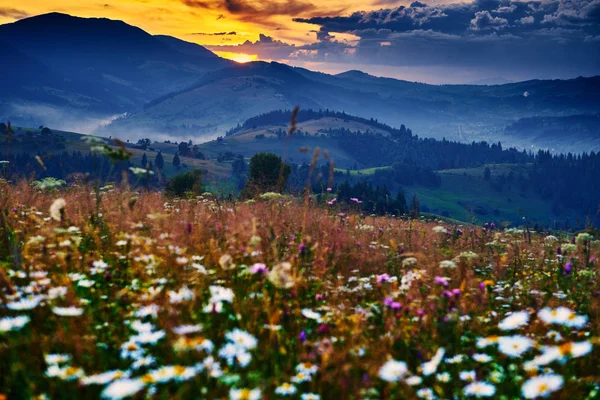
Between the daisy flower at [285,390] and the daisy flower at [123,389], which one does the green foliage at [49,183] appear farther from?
the daisy flower at [285,390]

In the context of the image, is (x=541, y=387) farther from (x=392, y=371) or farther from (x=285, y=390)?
(x=285, y=390)

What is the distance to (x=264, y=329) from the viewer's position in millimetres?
4191

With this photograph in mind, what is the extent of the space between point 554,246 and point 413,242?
3256mm

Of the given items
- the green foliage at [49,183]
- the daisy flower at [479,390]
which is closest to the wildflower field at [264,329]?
the daisy flower at [479,390]

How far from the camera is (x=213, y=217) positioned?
8.91m

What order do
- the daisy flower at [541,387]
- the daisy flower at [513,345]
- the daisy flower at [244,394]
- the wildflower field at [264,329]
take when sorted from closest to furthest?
the daisy flower at [244,394] → the daisy flower at [541,387] → the wildflower field at [264,329] → the daisy flower at [513,345]

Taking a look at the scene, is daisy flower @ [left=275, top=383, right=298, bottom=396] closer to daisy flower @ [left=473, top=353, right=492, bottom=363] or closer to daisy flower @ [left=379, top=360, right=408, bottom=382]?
daisy flower @ [left=379, top=360, right=408, bottom=382]

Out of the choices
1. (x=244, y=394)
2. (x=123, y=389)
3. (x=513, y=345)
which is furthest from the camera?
(x=513, y=345)

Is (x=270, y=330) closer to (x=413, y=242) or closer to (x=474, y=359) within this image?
(x=474, y=359)

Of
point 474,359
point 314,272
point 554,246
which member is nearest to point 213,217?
point 314,272

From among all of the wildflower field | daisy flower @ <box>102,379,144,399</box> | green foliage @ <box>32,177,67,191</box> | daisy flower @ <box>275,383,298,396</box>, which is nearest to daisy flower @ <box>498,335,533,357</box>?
the wildflower field

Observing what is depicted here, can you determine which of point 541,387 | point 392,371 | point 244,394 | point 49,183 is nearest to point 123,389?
point 244,394

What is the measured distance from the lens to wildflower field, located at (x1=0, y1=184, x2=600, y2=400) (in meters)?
3.20

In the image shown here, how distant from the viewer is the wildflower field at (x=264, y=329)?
10.5 feet
